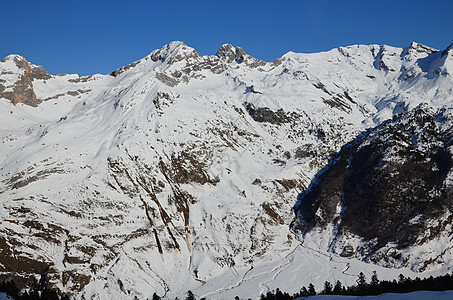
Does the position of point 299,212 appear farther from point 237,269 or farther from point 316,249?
point 237,269

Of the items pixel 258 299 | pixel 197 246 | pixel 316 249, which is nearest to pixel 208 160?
pixel 197 246

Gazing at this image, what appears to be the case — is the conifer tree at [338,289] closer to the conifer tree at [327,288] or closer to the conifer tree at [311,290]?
the conifer tree at [327,288]

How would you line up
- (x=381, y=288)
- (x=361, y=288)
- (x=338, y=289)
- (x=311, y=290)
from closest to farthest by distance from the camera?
(x=361, y=288) → (x=381, y=288) → (x=311, y=290) → (x=338, y=289)

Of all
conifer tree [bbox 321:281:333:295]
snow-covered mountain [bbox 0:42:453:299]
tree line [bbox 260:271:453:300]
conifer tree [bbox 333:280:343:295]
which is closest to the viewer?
tree line [bbox 260:271:453:300]

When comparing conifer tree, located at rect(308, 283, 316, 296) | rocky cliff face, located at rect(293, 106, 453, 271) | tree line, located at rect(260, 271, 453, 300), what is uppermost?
rocky cliff face, located at rect(293, 106, 453, 271)

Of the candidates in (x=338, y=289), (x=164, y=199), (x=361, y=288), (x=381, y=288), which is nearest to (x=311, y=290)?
(x=338, y=289)

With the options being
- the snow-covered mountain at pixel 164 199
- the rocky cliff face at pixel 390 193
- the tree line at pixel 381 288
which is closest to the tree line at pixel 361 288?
the tree line at pixel 381 288

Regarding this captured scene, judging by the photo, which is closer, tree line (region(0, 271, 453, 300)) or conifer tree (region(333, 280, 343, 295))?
tree line (region(0, 271, 453, 300))

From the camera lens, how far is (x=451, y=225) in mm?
120062

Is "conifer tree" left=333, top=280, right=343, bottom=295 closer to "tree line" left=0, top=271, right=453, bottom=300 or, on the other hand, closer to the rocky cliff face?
"tree line" left=0, top=271, right=453, bottom=300

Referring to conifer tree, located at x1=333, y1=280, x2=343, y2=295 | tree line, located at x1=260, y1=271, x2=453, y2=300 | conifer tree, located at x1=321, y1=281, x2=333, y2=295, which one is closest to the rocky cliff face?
tree line, located at x1=260, y1=271, x2=453, y2=300

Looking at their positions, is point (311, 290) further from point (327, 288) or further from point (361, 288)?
point (361, 288)

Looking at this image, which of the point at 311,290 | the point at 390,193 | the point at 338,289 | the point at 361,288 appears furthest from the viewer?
the point at 390,193

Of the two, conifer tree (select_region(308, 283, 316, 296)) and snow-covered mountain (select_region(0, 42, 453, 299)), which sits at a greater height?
snow-covered mountain (select_region(0, 42, 453, 299))
